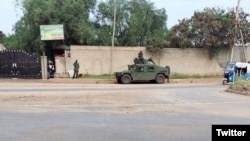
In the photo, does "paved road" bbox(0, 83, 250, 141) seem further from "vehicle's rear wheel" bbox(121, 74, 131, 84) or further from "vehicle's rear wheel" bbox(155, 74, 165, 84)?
"vehicle's rear wheel" bbox(155, 74, 165, 84)

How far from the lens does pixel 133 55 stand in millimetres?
37062

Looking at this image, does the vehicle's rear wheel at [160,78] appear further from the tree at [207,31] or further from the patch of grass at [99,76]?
the tree at [207,31]

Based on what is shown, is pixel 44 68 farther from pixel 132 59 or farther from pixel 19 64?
pixel 132 59

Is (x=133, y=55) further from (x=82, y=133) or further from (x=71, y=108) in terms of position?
(x=82, y=133)

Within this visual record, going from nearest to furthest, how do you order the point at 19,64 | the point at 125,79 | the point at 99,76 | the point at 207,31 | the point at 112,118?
the point at 112,118, the point at 125,79, the point at 19,64, the point at 99,76, the point at 207,31

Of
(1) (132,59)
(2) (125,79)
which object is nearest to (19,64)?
(2) (125,79)

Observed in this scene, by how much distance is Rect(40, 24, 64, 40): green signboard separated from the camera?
34781 mm

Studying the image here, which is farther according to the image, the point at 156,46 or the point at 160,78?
the point at 156,46

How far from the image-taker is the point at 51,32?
3481 cm

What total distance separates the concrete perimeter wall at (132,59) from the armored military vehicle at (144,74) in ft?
12.7

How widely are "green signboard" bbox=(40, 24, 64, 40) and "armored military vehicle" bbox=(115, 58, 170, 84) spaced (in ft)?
20.9

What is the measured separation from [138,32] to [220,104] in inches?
1055

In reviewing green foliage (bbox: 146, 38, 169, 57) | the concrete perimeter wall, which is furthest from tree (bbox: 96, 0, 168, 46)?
the concrete perimeter wall

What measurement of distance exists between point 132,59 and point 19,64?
9151mm
